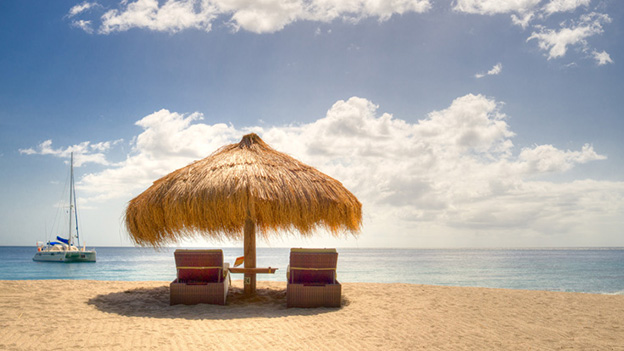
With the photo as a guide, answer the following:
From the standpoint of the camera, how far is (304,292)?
5887 millimetres

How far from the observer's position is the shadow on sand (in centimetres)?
539

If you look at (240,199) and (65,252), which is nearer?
(240,199)

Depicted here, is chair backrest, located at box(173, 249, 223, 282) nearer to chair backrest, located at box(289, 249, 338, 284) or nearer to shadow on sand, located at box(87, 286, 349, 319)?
shadow on sand, located at box(87, 286, 349, 319)

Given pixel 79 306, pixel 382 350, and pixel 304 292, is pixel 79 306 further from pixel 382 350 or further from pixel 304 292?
pixel 382 350

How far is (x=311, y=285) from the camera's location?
592 cm

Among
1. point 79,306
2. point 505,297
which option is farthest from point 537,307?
point 79,306

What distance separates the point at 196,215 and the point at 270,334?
2.25 meters

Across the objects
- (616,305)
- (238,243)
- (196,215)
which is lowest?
(616,305)

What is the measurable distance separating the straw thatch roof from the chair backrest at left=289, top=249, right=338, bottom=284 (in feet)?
1.63

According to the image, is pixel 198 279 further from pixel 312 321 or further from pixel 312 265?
pixel 312 321

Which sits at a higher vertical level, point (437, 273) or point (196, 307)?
point (196, 307)

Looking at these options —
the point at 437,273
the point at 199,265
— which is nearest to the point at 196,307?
the point at 199,265

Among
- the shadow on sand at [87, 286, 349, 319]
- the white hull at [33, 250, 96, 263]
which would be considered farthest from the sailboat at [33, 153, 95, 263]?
the shadow on sand at [87, 286, 349, 319]

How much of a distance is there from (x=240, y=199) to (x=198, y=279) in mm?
1371
